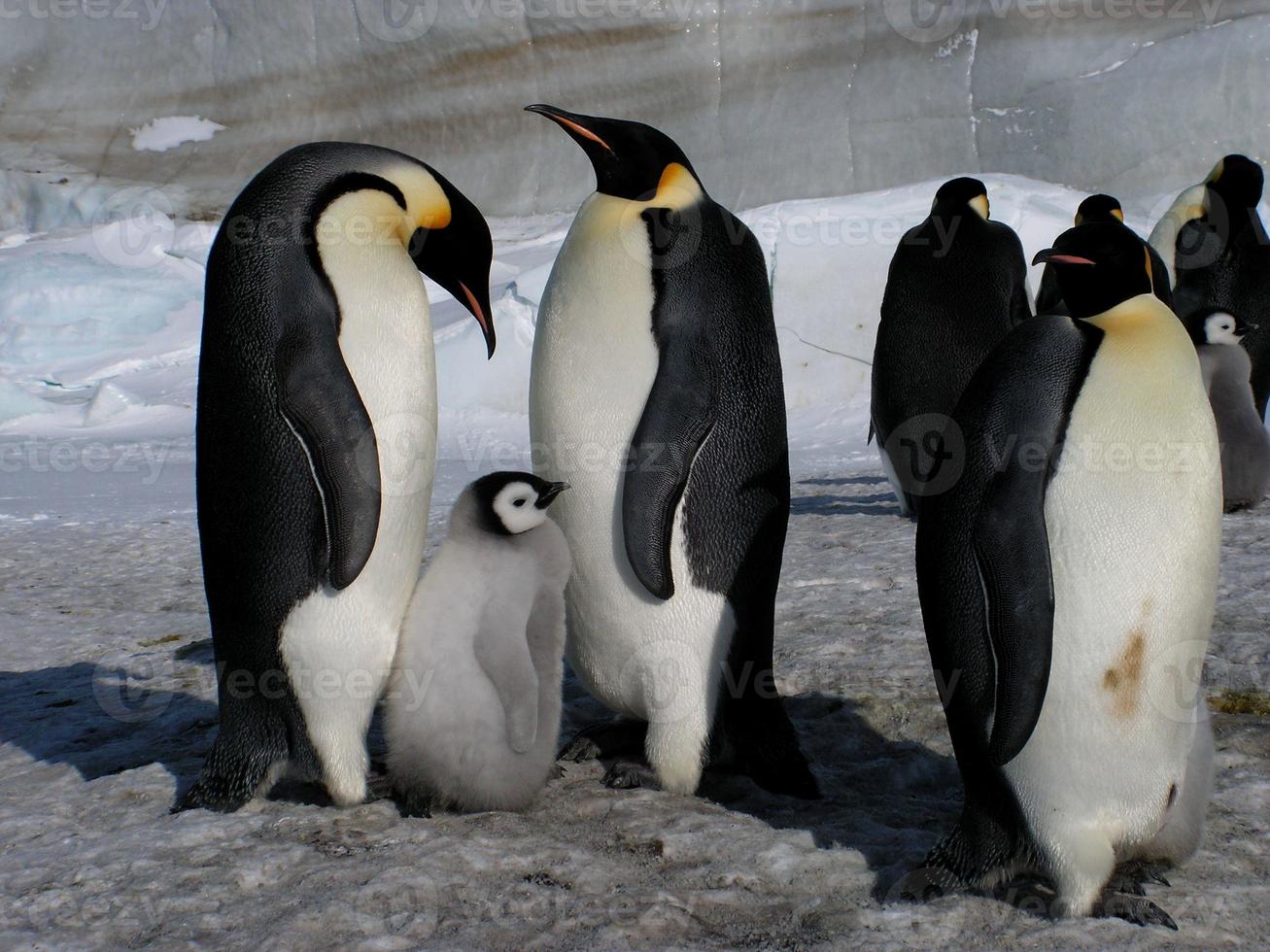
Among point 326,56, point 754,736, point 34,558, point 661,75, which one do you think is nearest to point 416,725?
point 754,736

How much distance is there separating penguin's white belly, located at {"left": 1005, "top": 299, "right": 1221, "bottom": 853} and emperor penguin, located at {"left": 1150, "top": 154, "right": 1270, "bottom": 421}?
408 centimetres

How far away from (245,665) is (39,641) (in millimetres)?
1472

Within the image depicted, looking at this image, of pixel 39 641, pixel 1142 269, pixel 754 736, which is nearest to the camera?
pixel 1142 269

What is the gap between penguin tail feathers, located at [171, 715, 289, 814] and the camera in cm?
222

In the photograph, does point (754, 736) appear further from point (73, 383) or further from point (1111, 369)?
point (73, 383)

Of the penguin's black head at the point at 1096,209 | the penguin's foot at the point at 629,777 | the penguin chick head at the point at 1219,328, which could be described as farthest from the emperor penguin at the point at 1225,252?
the penguin's foot at the point at 629,777

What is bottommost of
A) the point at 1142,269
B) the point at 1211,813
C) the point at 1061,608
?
the point at 1211,813

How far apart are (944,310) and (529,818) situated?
280 centimetres

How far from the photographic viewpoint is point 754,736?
7.89ft

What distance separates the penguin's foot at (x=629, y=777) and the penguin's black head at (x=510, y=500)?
1.60ft

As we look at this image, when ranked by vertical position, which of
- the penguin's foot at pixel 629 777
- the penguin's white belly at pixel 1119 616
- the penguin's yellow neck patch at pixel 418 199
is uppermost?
the penguin's yellow neck patch at pixel 418 199

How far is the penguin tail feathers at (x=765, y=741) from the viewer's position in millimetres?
2381

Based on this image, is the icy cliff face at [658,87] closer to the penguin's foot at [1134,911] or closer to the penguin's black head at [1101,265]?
the penguin's black head at [1101,265]

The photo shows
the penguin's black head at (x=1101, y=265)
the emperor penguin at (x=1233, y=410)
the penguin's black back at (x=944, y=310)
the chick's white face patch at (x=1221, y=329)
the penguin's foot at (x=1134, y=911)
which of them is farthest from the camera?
the chick's white face patch at (x=1221, y=329)
